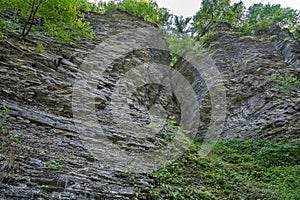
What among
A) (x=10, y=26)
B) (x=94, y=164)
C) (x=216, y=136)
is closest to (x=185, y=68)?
(x=216, y=136)

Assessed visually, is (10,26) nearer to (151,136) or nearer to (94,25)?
(94,25)

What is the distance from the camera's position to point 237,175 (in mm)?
5680

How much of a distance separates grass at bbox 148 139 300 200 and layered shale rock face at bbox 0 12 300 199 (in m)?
0.39

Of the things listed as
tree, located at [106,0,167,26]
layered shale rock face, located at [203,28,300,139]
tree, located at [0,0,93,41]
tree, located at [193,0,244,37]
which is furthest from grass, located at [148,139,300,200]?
tree, located at [106,0,167,26]

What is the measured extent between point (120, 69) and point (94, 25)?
13.8ft

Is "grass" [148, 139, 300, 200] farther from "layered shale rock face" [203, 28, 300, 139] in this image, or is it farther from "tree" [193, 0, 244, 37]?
"tree" [193, 0, 244, 37]

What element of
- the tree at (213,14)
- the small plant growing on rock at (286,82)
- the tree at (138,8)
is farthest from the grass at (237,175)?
the tree at (138,8)

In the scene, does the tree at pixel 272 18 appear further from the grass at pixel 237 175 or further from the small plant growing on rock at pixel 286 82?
the grass at pixel 237 175

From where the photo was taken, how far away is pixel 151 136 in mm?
6070

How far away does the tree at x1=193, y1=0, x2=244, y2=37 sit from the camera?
54.4 feet

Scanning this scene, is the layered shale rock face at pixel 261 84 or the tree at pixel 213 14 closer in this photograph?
the layered shale rock face at pixel 261 84

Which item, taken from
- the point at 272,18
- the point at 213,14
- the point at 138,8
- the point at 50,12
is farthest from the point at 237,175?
the point at 138,8

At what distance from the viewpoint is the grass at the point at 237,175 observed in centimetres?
444

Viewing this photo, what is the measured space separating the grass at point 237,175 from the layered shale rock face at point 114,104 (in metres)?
0.39
